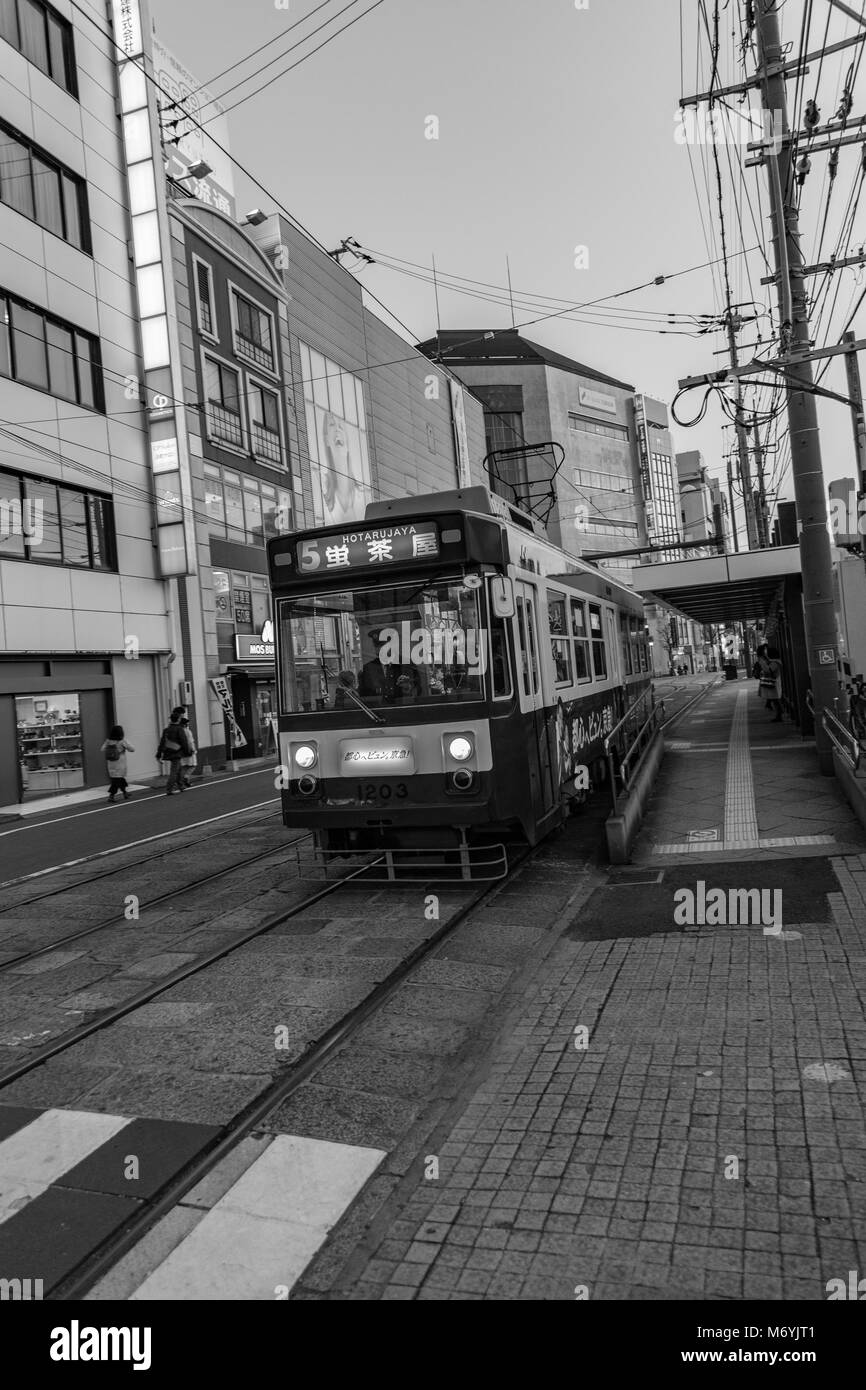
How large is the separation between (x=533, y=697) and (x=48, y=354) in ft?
61.0

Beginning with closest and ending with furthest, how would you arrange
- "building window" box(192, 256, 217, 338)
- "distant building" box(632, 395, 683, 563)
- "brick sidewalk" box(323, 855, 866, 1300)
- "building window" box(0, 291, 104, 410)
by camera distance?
"brick sidewalk" box(323, 855, 866, 1300), "building window" box(0, 291, 104, 410), "building window" box(192, 256, 217, 338), "distant building" box(632, 395, 683, 563)

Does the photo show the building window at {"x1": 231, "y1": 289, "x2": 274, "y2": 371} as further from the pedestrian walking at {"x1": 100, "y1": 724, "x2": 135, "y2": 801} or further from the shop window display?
the pedestrian walking at {"x1": 100, "y1": 724, "x2": 135, "y2": 801}

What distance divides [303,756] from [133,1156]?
4441mm

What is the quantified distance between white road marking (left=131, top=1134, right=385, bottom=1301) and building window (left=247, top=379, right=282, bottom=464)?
30.5 meters

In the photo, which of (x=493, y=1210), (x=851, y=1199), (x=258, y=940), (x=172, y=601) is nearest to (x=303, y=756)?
(x=258, y=940)

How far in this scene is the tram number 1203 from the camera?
7699 millimetres

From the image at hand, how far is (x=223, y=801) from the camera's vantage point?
17203 mm

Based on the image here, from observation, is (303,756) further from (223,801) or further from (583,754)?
(223,801)

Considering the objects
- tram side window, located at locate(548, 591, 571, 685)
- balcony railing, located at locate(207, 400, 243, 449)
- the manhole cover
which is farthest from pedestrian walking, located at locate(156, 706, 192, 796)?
the manhole cover

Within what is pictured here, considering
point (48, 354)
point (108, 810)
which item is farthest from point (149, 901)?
point (48, 354)

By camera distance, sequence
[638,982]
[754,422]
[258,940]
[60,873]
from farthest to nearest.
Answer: [754,422] → [60,873] → [258,940] → [638,982]

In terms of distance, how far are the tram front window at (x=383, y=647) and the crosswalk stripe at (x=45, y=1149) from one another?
420 cm

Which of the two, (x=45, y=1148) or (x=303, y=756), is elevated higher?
(x=303, y=756)
